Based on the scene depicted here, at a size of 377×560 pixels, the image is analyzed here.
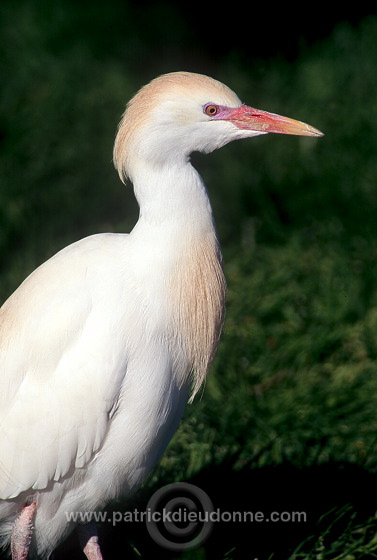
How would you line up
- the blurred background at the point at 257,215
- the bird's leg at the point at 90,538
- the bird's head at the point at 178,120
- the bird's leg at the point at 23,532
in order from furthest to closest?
the blurred background at the point at 257,215 < the bird's leg at the point at 90,538 < the bird's leg at the point at 23,532 < the bird's head at the point at 178,120

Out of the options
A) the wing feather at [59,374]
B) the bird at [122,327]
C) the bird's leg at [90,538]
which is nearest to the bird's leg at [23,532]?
the bird at [122,327]

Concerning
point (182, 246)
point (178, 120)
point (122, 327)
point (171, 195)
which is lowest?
point (122, 327)

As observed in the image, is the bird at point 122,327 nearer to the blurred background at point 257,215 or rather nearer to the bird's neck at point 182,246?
the bird's neck at point 182,246

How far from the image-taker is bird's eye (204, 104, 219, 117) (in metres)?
Result: 2.56

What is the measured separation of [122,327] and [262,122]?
0.82m

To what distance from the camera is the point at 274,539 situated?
3.42 metres

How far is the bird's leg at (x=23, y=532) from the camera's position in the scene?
277cm

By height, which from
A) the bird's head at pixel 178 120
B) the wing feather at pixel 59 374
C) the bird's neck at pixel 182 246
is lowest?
the wing feather at pixel 59 374

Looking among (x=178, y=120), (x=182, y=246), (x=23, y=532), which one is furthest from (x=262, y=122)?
(x=23, y=532)

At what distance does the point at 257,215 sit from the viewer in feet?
19.4

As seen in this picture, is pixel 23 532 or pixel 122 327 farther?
pixel 23 532

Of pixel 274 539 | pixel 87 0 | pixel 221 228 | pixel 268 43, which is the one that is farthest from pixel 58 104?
pixel 274 539

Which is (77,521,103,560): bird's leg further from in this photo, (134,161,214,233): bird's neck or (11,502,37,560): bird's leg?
(134,161,214,233): bird's neck

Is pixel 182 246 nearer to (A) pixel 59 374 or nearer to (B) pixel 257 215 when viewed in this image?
(A) pixel 59 374
